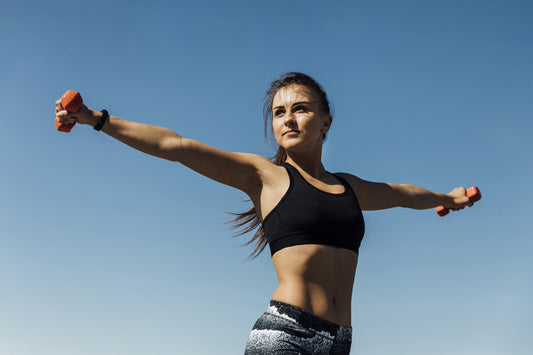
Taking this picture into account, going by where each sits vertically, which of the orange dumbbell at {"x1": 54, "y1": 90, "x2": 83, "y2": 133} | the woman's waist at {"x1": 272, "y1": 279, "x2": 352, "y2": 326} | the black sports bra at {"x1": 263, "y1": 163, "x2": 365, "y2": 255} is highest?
the orange dumbbell at {"x1": 54, "y1": 90, "x2": 83, "y2": 133}

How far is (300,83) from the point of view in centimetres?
498

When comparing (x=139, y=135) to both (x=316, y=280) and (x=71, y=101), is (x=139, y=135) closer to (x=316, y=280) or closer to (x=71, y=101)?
(x=71, y=101)

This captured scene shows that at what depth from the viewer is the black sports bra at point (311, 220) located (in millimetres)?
4105

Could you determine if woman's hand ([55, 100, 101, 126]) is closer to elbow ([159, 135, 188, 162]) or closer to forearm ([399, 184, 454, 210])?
elbow ([159, 135, 188, 162])

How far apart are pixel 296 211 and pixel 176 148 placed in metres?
1.07

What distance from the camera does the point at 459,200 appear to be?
246 inches

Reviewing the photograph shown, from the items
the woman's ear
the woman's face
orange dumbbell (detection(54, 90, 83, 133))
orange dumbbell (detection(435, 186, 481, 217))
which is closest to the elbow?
orange dumbbell (detection(54, 90, 83, 133))

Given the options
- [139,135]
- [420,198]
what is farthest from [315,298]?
[420,198]

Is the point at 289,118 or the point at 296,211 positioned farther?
the point at 289,118

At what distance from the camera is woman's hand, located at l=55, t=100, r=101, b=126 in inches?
148

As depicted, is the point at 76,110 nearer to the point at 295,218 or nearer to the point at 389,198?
the point at 295,218

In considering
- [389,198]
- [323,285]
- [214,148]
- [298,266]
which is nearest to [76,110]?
[214,148]

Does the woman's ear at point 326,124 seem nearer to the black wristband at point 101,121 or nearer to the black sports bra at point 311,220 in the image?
the black sports bra at point 311,220

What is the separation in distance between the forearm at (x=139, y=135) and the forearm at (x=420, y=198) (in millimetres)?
2880
